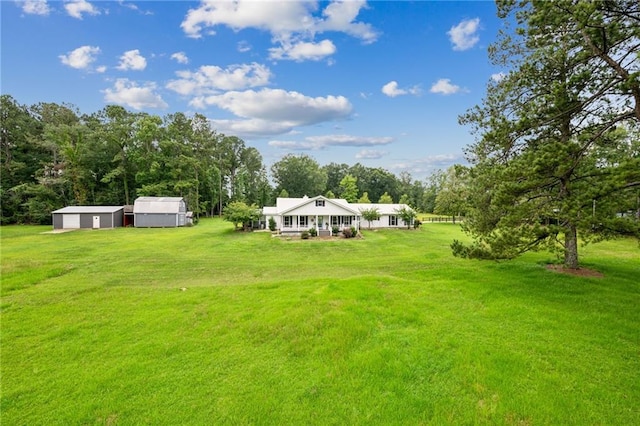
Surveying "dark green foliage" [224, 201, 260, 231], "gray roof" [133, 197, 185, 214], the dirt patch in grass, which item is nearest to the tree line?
"gray roof" [133, 197, 185, 214]

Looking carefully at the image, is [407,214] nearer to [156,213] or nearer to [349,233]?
[349,233]

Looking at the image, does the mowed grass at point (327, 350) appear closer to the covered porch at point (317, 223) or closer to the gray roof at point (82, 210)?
the covered porch at point (317, 223)

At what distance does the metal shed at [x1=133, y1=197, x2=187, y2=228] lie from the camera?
32.6 metres

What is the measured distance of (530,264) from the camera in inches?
469

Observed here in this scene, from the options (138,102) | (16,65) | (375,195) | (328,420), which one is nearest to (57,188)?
(138,102)

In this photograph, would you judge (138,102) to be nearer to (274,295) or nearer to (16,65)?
(16,65)

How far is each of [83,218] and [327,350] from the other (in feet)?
117

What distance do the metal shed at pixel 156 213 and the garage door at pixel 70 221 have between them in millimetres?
5161

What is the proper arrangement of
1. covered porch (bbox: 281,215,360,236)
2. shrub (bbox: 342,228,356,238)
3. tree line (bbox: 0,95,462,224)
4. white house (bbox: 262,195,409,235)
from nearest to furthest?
shrub (bbox: 342,228,356,238) → white house (bbox: 262,195,409,235) → covered porch (bbox: 281,215,360,236) → tree line (bbox: 0,95,462,224)

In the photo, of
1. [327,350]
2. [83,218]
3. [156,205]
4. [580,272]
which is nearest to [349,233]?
[580,272]

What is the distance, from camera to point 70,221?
98.7 ft

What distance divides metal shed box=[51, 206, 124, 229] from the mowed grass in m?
23.6

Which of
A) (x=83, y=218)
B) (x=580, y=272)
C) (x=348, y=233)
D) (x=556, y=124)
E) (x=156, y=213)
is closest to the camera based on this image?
(x=556, y=124)

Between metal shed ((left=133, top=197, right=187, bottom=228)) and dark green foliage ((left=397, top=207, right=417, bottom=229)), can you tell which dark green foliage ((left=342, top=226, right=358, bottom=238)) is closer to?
dark green foliage ((left=397, top=207, right=417, bottom=229))
